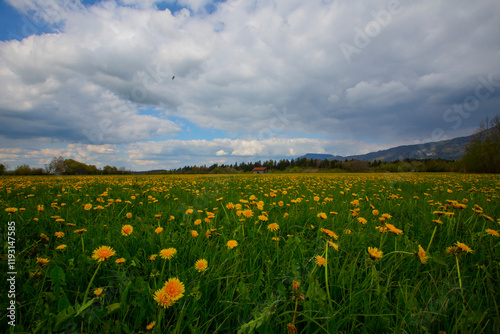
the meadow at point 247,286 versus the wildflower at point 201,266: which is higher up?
the wildflower at point 201,266

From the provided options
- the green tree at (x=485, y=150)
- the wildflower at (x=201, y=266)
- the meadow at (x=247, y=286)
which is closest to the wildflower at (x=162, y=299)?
the meadow at (x=247, y=286)

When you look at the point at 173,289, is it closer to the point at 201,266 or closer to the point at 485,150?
the point at 201,266

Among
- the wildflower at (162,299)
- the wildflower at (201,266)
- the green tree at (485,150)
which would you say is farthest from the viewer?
the green tree at (485,150)

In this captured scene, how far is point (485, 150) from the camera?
111ft

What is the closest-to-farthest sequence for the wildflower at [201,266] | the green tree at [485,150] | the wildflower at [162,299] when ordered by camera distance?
the wildflower at [162,299] → the wildflower at [201,266] → the green tree at [485,150]

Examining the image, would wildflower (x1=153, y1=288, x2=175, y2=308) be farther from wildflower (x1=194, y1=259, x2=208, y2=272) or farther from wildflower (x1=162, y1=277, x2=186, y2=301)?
wildflower (x1=194, y1=259, x2=208, y2=272)

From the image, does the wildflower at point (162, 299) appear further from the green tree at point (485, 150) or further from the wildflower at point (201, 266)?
the green tree at point (485, 150)

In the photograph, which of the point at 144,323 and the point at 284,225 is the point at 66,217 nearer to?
the point at 144,323

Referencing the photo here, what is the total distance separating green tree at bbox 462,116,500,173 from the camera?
110ft

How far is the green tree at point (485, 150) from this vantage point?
33.4 meters

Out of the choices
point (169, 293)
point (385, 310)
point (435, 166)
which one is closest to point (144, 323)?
point (169, 293)

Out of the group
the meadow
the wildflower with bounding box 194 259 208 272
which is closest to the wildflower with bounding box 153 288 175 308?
the meadow

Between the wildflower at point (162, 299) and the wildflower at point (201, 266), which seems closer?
the wildflower at point (162, 299)

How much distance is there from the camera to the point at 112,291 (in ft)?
4.64
